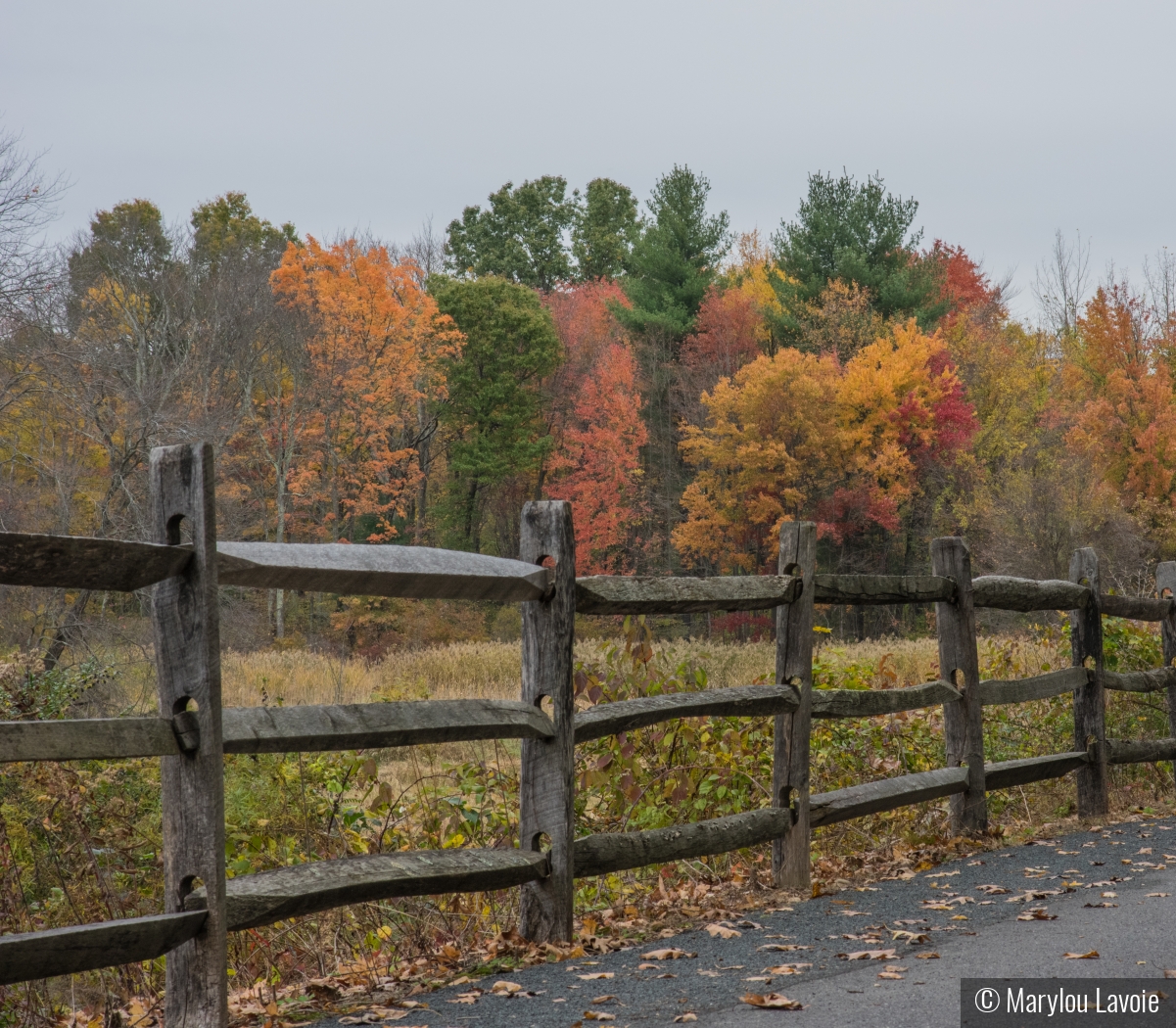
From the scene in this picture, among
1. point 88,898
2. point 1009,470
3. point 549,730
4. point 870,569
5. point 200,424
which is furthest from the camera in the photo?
point 870,569

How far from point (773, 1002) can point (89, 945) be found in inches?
83.6

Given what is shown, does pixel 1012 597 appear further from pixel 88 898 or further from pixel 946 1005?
pixel 88 898

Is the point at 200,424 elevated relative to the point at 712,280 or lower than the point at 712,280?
lower

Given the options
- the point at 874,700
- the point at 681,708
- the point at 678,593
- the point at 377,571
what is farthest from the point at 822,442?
the point at 377,571

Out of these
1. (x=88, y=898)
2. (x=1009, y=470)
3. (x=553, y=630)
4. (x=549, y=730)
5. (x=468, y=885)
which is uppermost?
(x=1009, y=470)

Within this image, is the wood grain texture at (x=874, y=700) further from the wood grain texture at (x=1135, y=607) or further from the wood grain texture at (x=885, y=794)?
the wood grain texture at (x=1135, y=607)

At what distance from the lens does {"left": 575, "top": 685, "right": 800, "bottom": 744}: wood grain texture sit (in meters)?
4.88

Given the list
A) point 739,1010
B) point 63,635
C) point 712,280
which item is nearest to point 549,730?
point 739,1010

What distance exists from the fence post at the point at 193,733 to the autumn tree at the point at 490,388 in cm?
3535

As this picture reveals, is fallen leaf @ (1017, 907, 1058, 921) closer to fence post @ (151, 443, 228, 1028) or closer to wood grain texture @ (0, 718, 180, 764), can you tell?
fence post @ (151, 443, 228, 1028)

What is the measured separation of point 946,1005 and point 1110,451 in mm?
36790

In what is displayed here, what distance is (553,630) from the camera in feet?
15.4

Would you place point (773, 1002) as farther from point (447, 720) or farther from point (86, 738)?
point (86, 738)

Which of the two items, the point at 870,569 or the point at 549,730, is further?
the point at 870,569
